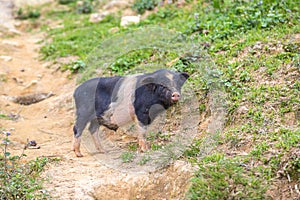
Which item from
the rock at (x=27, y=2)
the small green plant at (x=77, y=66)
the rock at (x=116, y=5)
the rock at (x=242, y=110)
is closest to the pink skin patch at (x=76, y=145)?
the rock at (x=242, y=110)

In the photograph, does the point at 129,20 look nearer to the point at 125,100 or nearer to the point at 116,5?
the point at 116,5

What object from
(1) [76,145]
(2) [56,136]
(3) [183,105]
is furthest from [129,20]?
(1) [76,145]

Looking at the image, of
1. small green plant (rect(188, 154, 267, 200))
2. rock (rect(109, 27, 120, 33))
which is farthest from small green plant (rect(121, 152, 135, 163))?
rock (rect(109, 27, 120, 33))

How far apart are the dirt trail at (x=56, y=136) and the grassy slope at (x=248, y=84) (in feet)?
1.53

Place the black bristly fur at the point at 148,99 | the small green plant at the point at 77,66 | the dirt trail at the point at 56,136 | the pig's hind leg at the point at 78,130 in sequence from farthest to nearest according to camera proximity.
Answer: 1. the small green plant at the point at 77,66
2. the pig's hind leg at the point at 78,130
3. the black bristly fur at the point at 148,99
4. the dirt trail at the point at 56,136

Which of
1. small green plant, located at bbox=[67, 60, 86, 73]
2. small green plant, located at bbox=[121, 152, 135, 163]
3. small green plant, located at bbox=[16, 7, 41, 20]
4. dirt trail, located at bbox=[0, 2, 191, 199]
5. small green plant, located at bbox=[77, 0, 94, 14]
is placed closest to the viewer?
dirt trail, located at bbox=[0, 2, 191, 199]

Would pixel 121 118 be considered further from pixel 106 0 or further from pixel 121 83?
pixel 106 0

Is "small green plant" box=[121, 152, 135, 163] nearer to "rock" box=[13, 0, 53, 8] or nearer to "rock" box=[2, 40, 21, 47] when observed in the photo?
"rock" box=[2, 40, 21, 47]

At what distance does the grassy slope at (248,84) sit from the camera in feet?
15.0

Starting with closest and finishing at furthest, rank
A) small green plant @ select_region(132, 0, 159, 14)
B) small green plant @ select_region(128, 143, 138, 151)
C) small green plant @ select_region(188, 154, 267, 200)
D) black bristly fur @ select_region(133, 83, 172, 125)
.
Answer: small green plant @ select_region(188, 154, 267, 200) < black bristly fur @ select_region(133, 83, 172, 125) < small green plant @ select_region(128, 143, 138, 151) < small green plant @ select_region(132, 0, 159, 14)

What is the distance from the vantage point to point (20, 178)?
5250 mm

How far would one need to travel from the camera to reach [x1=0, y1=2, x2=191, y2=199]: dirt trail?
5.18 metres

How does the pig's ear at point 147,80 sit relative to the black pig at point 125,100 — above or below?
above

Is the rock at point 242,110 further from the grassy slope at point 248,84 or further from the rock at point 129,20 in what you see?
the rock at point 129,20
